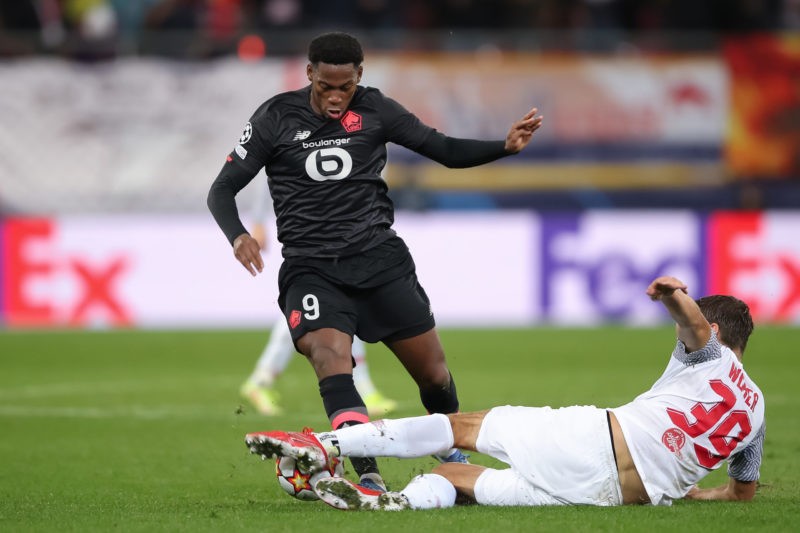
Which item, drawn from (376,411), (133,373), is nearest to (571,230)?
(133,373)

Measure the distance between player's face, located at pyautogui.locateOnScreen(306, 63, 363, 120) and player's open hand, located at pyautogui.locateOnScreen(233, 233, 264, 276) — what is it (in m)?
0.82

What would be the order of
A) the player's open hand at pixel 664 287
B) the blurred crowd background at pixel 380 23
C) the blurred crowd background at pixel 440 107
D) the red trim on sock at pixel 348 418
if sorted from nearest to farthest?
the player's open hand at pixel 664 287, the red trim on sock at pixel 348 418, the blurred crowd background at pixel 440 107, the blurred crowd background at pixel 380 23

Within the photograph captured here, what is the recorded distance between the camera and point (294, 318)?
22.7 feet

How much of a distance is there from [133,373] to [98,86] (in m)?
7.00

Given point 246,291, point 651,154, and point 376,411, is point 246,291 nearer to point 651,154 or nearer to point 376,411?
point 651,154

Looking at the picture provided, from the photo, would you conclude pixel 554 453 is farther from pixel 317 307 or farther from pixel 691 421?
pixel 317 307

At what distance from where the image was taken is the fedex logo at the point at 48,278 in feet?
58.8

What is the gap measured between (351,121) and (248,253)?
0.96 metres

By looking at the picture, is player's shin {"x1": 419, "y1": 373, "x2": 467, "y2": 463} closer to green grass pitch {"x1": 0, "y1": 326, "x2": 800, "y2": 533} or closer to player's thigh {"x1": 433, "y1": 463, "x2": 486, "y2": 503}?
green grass pitch {"x1": 0, "y1": 326, "x2": 800, "y2": 533}

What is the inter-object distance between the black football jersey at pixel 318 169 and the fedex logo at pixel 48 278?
37.4ft

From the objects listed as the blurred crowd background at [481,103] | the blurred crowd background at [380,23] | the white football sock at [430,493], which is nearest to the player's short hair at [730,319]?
the white football sock at [430,493]

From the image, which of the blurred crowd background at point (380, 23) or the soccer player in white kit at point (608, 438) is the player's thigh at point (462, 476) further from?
the blurred crowd background at point (380, 23)

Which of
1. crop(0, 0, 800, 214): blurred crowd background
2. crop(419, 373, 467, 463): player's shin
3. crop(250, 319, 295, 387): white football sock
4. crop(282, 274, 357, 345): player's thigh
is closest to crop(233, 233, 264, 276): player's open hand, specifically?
crop(282, 274, 357, 345): player's thigh

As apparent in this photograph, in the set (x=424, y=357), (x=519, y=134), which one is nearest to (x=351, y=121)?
(x=519, y=134)
